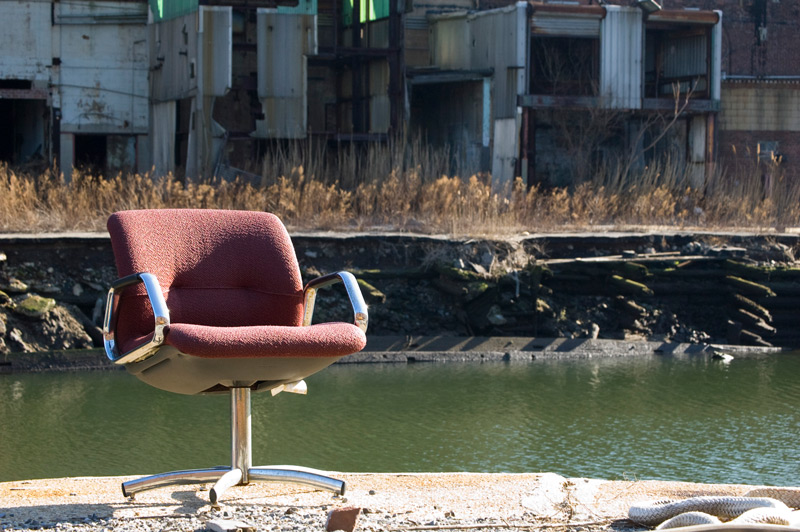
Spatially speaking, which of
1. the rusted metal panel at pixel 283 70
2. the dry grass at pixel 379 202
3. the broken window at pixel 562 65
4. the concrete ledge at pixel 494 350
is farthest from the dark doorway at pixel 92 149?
the concrete ledge at pixel 494 350

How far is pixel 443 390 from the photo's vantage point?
8.31 m

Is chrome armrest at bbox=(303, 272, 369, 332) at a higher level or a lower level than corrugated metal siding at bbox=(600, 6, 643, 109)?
lower

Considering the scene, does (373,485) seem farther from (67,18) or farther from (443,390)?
(67,18)

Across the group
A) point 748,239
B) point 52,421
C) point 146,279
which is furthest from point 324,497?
point 748,239

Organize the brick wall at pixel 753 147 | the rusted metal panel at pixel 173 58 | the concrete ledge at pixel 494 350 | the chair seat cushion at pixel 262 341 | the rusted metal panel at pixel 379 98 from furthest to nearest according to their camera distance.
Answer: the brick wall at pixel 753 147 < the rusted metal panel at pixel 379 98 < the rusted metal panel at pixel 173 58 < the concrete ledge at pixel 494 350 < the chair seat cushion at pixel 262 341

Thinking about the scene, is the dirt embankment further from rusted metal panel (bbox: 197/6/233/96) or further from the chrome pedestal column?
the chrome pedestal column

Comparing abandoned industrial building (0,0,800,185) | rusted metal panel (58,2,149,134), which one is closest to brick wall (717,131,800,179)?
abandoned industrial building (0,0,800,185)

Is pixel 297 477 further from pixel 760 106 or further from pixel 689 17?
pixel 760 106

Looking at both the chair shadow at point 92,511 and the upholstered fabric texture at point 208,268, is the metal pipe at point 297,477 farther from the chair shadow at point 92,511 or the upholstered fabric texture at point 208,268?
the upholstered fabric texture at point 208,268

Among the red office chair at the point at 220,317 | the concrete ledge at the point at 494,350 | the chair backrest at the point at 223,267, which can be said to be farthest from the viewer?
the concrete ledge at the point at 494,350

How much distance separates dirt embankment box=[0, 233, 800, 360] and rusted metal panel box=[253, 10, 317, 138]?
4562mm

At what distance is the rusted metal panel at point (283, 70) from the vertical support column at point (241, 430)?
11.4 m

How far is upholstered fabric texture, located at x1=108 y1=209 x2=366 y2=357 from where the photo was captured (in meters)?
3.68

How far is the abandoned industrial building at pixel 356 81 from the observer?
14.9 metres
